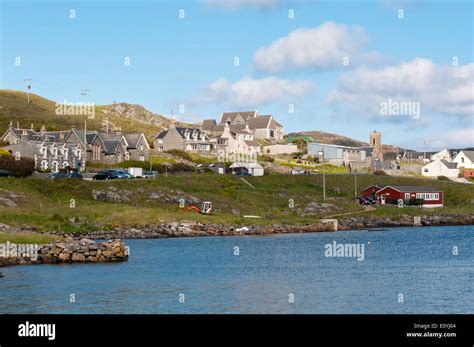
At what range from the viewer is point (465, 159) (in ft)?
575

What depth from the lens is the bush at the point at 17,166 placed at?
320 ft

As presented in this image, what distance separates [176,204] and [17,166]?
23.7m

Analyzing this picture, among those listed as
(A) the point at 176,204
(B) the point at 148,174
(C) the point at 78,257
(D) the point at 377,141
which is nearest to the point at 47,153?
(B) the point at 148,174

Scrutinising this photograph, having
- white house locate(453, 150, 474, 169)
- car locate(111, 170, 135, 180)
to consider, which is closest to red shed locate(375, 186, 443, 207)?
car locate(111, 170, 135, 180)

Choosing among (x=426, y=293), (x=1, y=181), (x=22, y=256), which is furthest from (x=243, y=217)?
(x=426, y=293)

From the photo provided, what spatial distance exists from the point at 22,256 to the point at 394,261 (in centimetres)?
2759

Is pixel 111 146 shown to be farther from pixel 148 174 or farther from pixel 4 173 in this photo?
pixel 4 173

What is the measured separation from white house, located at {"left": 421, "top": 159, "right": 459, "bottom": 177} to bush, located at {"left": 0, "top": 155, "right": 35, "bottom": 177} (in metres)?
91.0

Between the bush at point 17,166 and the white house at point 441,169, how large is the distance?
9102 centimetres

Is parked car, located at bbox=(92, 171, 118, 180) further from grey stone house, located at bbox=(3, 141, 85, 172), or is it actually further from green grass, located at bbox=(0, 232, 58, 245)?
green grass, located at bbox=(0, 232, 58, 245)

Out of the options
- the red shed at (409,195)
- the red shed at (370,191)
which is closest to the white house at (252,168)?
the red shed at (370,191)

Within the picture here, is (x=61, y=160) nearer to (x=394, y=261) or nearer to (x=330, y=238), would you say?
(x=330, y=238)

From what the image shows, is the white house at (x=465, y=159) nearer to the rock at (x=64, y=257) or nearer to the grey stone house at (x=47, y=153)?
the grey stone house at (x=47, y=153)

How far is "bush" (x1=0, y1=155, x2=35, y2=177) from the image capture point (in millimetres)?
97500
